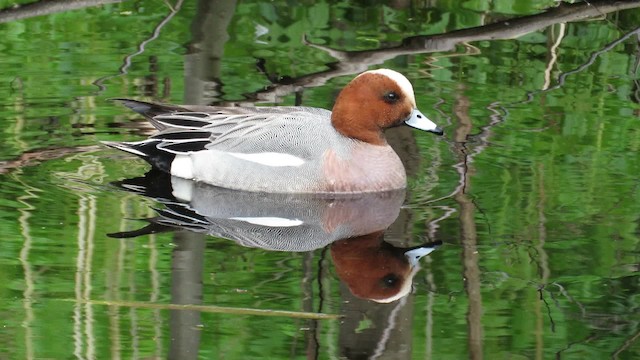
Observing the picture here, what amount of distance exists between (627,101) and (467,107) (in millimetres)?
1129

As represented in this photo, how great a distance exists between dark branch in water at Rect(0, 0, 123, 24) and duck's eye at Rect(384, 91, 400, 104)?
3231mm

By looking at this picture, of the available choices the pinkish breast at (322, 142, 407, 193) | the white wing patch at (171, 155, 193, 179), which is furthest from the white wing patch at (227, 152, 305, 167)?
the white wing patch at (171, 155, 193, 179)

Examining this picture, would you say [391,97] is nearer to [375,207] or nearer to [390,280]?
[375,207]

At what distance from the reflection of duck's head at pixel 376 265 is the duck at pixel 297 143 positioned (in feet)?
2.60

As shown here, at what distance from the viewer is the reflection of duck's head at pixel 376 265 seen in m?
6.39

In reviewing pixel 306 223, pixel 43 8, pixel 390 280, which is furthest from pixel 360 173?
pixel 43 8

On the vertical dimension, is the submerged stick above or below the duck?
below

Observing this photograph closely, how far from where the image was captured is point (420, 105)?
9367 mm

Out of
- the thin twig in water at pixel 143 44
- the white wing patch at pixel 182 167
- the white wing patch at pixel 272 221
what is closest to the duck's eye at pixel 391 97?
the white wing patch at pixel 272 221

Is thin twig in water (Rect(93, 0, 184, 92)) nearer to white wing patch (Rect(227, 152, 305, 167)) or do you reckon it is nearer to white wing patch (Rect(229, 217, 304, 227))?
white wing patch (Rect(227, 152, 305, 167))

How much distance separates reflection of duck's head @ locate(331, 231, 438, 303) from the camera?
6.39m

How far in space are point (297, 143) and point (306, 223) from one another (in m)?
0.71

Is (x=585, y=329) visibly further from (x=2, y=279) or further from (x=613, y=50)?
(x=613, y=50)

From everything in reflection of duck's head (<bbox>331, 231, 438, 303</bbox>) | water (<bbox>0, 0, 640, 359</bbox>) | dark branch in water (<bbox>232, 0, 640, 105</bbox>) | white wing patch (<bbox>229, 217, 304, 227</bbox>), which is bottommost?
white wing patch (<bbox>229, 217, 304, 227</bbox>)
